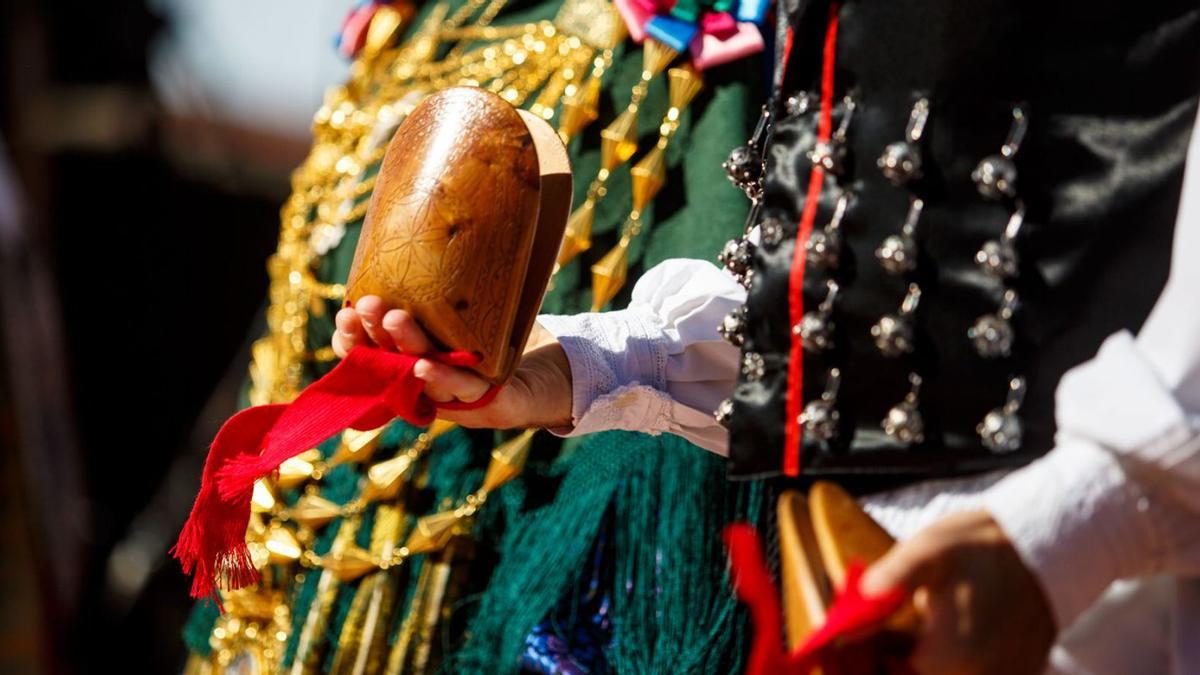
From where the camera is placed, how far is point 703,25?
1.38 m

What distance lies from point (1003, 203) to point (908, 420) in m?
0.15

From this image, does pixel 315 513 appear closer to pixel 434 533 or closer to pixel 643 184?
pixel 434 533

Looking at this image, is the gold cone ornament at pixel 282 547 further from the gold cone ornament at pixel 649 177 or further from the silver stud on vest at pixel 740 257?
the silver stud on vest at pixel 740 257

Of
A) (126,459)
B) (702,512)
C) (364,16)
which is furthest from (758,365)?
(126,459)

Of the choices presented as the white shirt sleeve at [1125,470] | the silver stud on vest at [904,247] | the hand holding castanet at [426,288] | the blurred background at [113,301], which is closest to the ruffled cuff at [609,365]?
the hand holding castanet at [426,288]

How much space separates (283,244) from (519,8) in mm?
431

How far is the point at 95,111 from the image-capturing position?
13.3 feet

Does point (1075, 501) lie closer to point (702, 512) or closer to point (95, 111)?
point (702, 512)

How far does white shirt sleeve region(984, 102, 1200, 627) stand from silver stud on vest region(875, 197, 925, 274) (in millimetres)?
A: 135

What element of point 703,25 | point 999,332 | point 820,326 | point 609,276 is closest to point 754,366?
point 820,326

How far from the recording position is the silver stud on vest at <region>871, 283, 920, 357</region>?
0.83m

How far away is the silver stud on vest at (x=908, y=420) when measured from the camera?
83 cm

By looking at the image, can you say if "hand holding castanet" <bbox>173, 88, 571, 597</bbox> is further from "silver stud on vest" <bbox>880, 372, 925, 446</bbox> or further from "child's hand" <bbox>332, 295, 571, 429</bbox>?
"silver stud on vest" <bbox>880, 372, 925, 446</bbox>

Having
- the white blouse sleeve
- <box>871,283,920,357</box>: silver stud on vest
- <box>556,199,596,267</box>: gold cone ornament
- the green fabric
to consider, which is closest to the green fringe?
the green fabric
